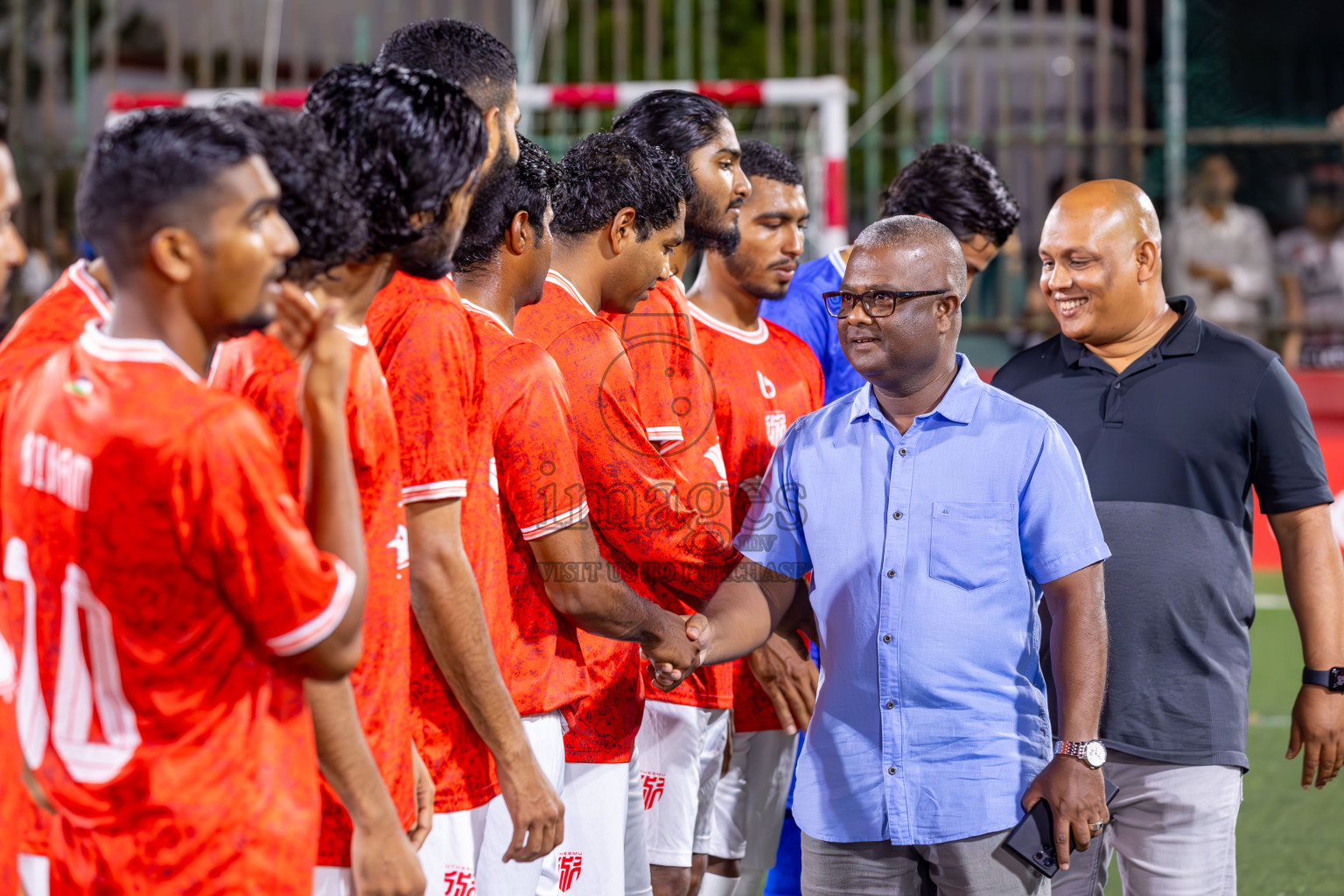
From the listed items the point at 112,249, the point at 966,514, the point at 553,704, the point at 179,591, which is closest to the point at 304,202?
the point at 112,249

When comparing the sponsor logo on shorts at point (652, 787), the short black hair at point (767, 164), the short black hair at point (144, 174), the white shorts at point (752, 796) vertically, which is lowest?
the white shorts at point (752, 796)

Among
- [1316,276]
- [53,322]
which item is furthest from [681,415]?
[1316,276]

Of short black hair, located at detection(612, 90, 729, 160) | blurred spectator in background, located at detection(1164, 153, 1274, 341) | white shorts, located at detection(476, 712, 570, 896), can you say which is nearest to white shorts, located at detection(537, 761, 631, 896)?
white shorts, located at detection(476, 712, 570, 896)

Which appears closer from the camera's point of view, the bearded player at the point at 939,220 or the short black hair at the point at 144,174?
the short black hair at the point at 144,174

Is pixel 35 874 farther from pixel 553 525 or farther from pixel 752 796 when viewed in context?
pixel 752 796

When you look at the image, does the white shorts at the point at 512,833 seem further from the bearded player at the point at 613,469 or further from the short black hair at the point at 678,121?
the short black hair at the point at 678,121

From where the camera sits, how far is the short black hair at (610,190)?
11.0 feet

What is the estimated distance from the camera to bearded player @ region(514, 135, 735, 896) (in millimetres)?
3131

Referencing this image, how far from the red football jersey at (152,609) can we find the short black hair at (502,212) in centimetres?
116

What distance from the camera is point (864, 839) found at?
9.07 ft

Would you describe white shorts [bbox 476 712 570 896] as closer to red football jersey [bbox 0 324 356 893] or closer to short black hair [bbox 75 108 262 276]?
red football jersey [bbox 0 324 356 893]

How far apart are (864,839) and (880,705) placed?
276 millimetres

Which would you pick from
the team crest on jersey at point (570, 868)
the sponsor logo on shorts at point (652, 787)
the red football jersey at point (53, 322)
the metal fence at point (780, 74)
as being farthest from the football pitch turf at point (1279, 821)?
the metal fence at point (780, 74)

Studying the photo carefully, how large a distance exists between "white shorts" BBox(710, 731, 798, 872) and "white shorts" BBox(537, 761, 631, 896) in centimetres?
97
